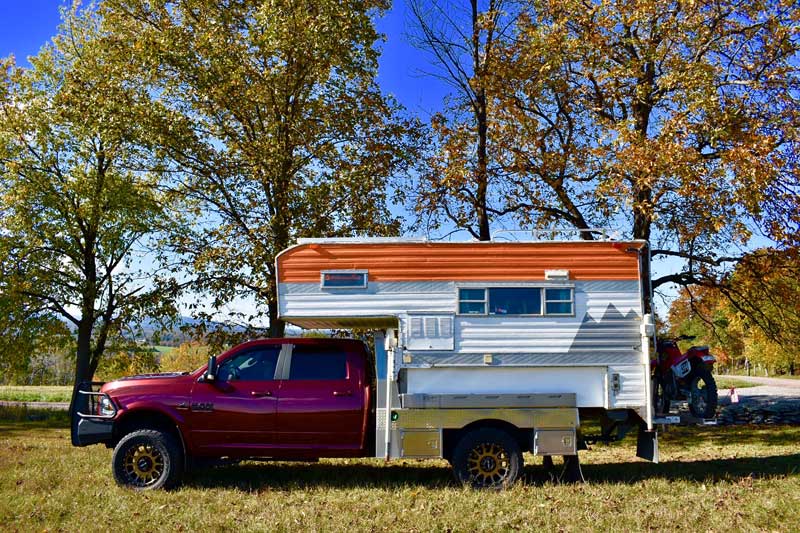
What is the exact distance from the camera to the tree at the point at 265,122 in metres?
16.1

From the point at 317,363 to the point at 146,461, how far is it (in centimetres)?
233

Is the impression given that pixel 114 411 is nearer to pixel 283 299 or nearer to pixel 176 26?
pixel 283 299

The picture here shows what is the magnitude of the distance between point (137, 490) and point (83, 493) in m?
0.58

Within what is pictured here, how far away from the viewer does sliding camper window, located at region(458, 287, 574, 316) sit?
877cm

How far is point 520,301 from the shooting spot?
28.9ft

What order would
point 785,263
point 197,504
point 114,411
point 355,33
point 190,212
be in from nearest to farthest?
point 197,504, point 114,411, point 785,263, point 355,33, point 190,212

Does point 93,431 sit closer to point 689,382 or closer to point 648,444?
point 648,444

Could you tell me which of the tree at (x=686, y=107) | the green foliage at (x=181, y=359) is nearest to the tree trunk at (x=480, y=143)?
the tree at (x=686, y=107)

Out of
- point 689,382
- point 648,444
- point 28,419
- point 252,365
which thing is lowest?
point 28,419

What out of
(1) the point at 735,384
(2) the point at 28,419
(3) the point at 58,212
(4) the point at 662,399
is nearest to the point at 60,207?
(3) the point at 58,212

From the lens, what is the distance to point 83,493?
322 inches

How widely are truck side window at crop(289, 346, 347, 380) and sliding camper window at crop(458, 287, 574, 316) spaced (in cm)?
166

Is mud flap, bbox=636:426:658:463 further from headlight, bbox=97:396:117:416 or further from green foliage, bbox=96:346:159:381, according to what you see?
green foliage, bbox=96:346:159:381

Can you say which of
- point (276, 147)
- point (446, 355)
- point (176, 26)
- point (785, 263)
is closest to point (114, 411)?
point (446, 355)
